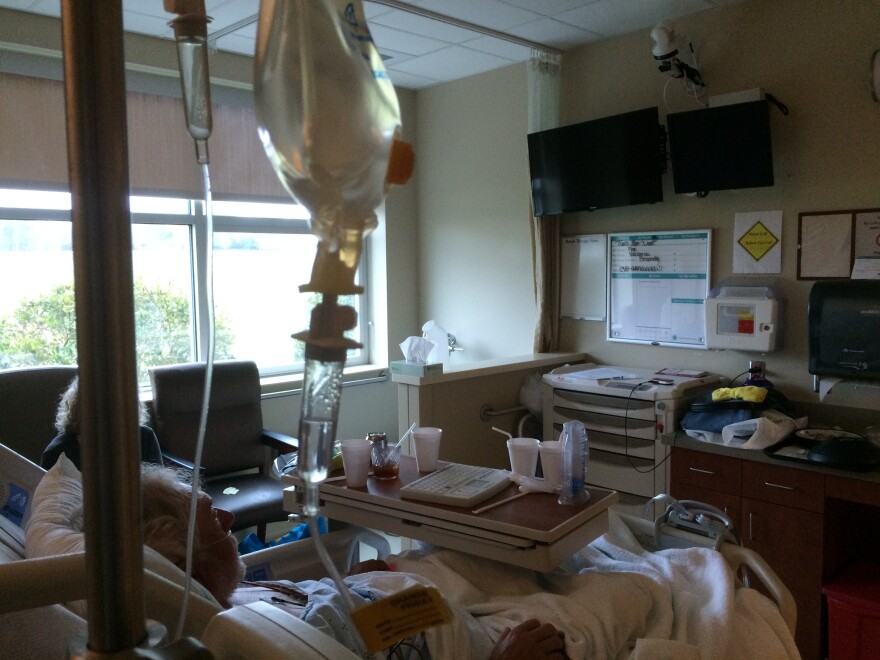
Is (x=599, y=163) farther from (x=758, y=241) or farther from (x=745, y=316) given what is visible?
(x=745, y=316)

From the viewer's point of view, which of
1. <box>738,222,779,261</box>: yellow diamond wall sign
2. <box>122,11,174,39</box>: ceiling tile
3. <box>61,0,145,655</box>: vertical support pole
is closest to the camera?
<box>61,0,145,655</box>: vertical support pole

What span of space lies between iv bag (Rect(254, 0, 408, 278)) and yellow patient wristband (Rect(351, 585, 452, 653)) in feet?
0.92

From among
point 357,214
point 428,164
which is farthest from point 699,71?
point 357,214

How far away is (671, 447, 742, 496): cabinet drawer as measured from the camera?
2643 millimetres

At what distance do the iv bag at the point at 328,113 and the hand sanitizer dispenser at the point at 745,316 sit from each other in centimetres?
290

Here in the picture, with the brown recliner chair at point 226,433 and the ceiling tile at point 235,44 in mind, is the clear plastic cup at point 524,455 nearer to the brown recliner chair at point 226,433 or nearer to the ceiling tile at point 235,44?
the brown recliner chair at point 226,433

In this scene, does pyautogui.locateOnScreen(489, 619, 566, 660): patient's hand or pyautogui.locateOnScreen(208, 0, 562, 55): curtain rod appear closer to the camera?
pyautogui.locateOnScreen(489, 619, 566, 660): patient's hand

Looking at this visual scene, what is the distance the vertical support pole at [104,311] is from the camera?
1.21 ft

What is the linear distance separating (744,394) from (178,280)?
2.99 metres

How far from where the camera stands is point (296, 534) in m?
2.48

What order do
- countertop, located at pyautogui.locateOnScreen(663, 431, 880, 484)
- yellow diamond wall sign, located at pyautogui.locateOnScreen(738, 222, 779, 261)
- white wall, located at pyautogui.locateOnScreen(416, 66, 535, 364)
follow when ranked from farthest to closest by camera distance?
white wall, located at pyautogui.locateOnScreen(416, 66, 535, 364) → yellow diamond wall sign, located at pyautogui.locateOnScreen(738, 222, 779, 261) → countertop, located at pyautogui.locateOnScreen(663, 431, 880, 484)

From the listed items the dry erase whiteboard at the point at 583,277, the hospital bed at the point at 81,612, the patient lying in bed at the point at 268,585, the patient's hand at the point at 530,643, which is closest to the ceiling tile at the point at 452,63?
the dry erase whiteboard at the point at 583,277

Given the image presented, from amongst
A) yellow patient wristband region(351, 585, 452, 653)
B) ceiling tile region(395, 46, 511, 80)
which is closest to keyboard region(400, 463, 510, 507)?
yellow patient wristband region(351, 585, 452, 653)

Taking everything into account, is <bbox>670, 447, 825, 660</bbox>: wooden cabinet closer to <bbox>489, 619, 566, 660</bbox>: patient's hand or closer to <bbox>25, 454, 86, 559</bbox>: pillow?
<bbox>489, 619, 566, 660</bbox>: patient's hand
